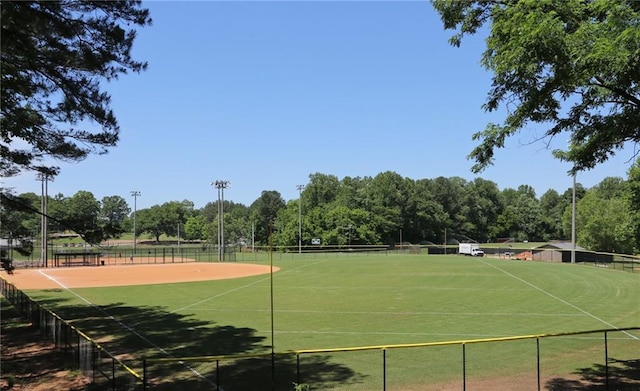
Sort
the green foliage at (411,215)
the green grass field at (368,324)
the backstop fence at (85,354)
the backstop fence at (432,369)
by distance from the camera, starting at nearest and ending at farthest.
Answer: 1. the backstop fence at (85,354)
2. the backstop fence at (432,369)
3. the green grass field at (368,324)
4. the green foliage at (411,215)

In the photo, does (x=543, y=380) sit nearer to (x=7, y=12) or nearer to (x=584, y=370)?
(x=584, y=370)

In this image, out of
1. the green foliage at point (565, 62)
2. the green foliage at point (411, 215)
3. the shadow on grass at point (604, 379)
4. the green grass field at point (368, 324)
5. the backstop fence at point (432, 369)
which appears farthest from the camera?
the green foliage at point (411, 215)

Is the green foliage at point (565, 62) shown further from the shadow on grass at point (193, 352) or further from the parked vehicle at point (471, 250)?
the parked vehicle at point (471, 250)

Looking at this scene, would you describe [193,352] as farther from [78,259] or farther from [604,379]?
[78,259]

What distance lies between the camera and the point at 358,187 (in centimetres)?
16438

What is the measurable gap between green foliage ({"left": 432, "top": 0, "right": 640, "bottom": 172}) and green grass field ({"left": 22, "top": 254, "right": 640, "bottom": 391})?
6.35m

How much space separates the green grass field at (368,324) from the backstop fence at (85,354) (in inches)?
53.8

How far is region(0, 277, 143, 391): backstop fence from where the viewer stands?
12720mm

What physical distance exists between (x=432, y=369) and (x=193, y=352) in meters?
8.69

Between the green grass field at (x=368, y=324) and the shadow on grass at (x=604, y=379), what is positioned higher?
→ the shadow on grass at (x=604, y=379)

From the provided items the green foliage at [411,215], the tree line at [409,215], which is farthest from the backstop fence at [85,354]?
the tree line at [409,215]

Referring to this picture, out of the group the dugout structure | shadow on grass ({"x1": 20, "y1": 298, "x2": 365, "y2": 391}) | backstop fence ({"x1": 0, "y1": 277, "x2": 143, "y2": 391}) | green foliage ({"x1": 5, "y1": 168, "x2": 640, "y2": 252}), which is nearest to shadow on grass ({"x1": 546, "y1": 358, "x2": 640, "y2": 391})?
shadow on grass ({"x1": 20, "y1": 298, "x2": 365, "y2": 391})

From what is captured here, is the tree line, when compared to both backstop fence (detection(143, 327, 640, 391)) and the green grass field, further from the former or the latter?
backstop fence (detection(143, 327, 640, 391))

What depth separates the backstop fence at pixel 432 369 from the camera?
44.6 ft
